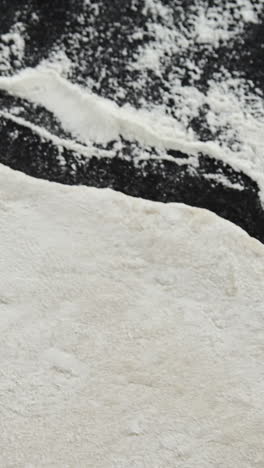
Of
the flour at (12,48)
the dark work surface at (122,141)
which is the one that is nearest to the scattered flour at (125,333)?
the dark work surface at (122,141)

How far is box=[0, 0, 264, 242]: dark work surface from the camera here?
3.65ft

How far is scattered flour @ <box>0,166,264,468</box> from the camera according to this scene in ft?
3.16

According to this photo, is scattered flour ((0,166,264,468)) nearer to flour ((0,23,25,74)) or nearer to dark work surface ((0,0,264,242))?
dark work surface ((0,0,264,242))

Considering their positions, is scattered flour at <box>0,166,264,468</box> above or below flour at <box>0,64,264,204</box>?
below

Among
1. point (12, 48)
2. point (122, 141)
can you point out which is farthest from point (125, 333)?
point (12, 48)

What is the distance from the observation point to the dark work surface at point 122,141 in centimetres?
111

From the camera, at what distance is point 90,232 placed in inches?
41.6

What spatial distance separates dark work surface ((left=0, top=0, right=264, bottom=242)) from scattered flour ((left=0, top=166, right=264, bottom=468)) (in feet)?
0.16

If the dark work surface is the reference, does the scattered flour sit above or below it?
below

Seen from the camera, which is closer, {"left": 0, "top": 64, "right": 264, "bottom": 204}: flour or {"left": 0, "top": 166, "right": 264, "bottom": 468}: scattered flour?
{"left": 0, "top": 166, "right": 264, "bottom": 468}: scattered flour

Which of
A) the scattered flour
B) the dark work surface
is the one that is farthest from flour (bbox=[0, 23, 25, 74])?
the scattered flour

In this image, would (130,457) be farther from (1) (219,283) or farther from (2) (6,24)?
(2) (6,24)

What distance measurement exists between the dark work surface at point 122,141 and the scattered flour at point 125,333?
1.9 inches

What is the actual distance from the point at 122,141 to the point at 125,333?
0.29m
